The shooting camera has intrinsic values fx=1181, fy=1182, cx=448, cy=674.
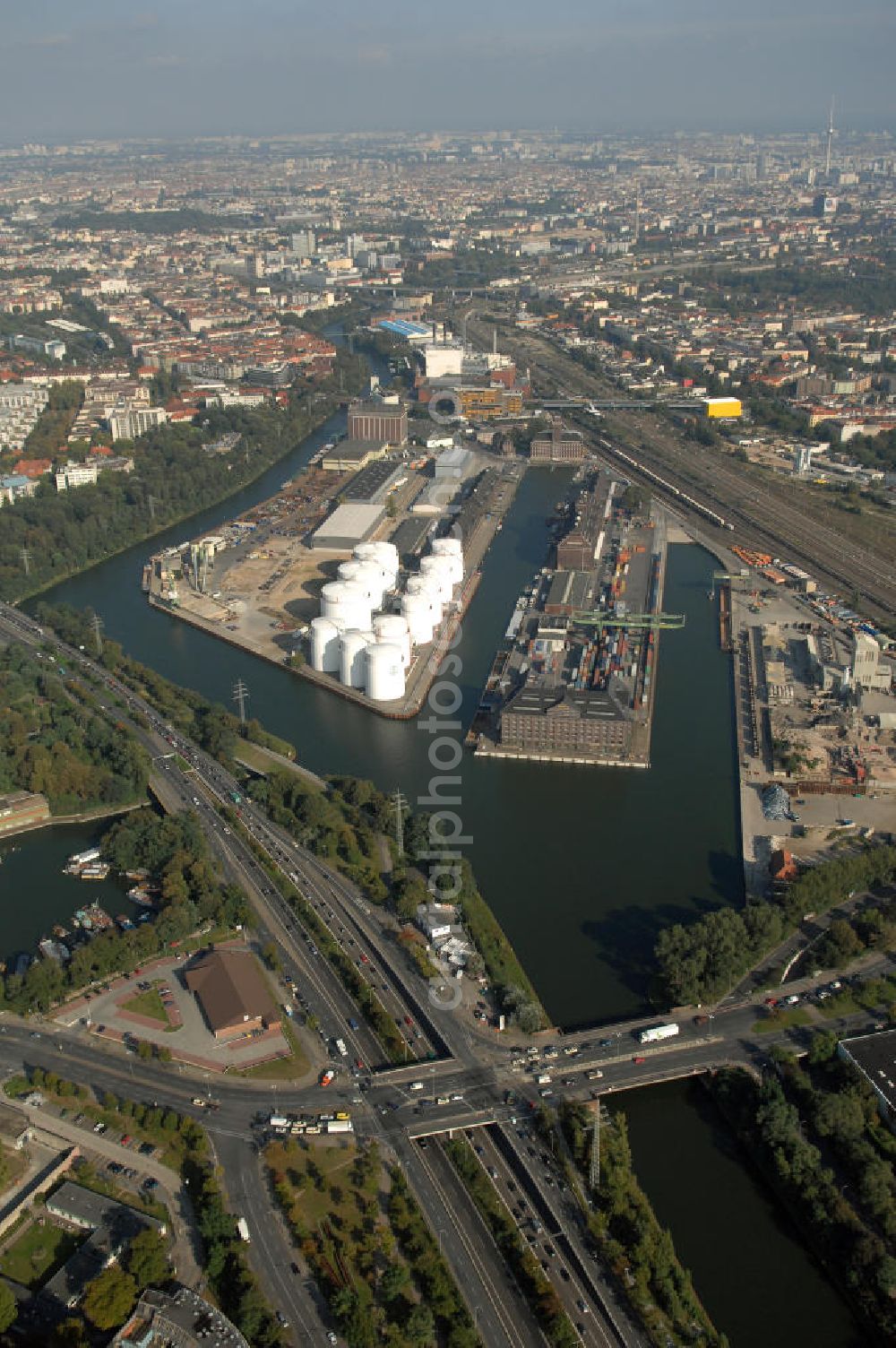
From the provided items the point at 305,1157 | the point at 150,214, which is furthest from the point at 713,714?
the point at 150,214

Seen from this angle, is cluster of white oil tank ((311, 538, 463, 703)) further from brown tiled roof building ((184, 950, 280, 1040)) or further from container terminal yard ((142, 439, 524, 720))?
brown tiled roof building ((184, 950, 280, 1040))

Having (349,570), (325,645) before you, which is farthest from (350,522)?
(325,645)

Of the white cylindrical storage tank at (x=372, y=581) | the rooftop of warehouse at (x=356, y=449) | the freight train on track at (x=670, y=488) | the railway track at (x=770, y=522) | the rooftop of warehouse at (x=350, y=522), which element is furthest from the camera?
the rooftop of warehouse at (x=356, y=449)

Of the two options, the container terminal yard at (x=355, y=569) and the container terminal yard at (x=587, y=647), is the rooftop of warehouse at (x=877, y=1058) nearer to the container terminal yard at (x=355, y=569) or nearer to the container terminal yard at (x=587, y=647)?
the container terminal yard at (x=587, y=647)

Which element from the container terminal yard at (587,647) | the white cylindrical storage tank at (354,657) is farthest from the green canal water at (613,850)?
the white cylindrical storage tank at (354,657)

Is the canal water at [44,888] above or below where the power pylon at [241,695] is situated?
below

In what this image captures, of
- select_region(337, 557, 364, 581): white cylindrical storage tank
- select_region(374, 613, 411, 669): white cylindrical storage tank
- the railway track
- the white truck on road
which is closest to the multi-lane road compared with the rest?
the white truck on road

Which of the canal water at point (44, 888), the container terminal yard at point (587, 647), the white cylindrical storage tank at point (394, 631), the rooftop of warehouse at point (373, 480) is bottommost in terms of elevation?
the canal water at point (44, 888)
